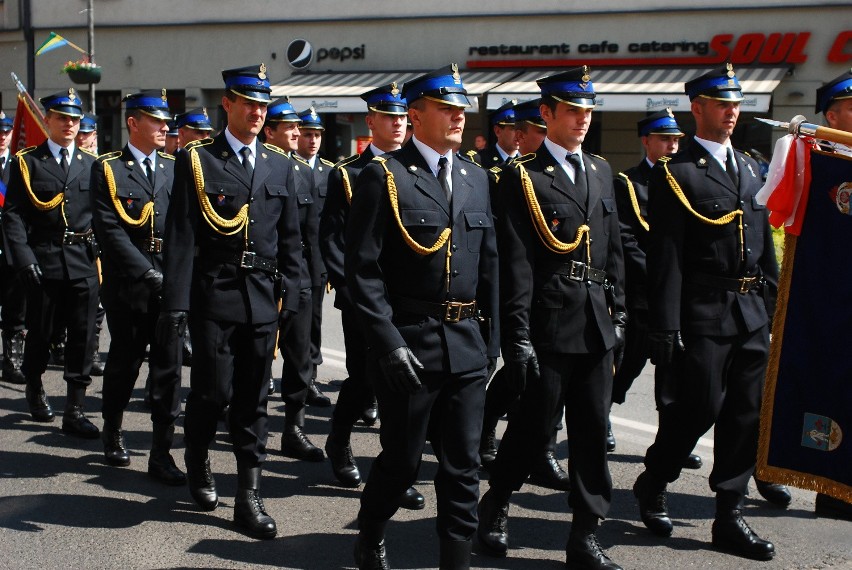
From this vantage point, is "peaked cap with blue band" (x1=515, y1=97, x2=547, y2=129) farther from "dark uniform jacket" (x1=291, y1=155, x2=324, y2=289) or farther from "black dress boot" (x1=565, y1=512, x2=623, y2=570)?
"black dress boot" (x1=565, y1=512, x2=623, y2=570)

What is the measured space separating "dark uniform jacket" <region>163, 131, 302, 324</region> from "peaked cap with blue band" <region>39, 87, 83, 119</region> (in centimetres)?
238

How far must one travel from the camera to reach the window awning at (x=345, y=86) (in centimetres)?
2323

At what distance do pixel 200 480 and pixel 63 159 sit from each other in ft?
10.0

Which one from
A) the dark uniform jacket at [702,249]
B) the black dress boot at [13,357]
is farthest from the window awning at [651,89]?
the dark uniform jacket at [702,249]

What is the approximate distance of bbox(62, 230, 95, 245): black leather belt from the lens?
7.49 m

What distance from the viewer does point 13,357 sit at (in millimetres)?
9211

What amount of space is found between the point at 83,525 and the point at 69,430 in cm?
191

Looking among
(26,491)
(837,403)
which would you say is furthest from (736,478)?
(26,491)

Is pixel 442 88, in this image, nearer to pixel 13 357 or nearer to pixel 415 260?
pixel 415 260

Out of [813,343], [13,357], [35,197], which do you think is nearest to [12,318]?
[13,357]

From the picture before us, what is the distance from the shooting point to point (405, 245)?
452 cm

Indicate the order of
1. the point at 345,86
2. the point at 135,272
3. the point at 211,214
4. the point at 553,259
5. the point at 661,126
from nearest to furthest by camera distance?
the point at 553,259, the point at 211,214, the point at 135,272, the point at 661,126, the point at 345,86

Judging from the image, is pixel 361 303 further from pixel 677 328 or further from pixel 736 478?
pixel 736 478

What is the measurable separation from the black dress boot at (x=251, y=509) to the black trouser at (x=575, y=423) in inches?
45.9
